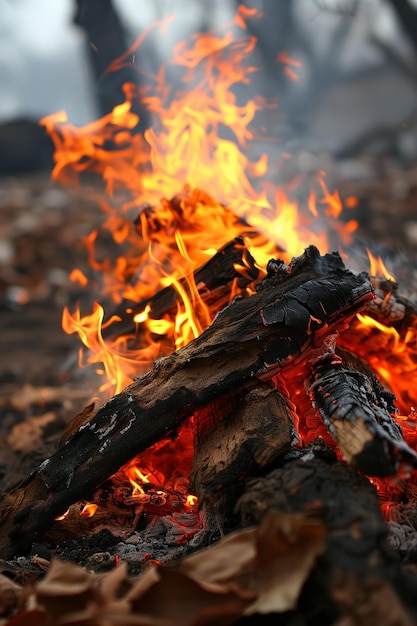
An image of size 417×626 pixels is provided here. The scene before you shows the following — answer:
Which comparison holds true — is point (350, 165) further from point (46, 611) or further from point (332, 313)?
point (46, 611)

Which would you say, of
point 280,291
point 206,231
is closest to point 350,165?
point 206,231

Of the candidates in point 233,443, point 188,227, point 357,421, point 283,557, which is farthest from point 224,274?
point 283,557

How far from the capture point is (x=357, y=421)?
2.06 m

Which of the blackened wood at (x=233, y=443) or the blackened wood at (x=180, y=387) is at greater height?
the blackened wood at (x=180, y=387)

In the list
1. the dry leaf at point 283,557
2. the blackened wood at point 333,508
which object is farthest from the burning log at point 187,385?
the dry leaf at point 283,557

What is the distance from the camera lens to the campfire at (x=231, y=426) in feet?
5.16

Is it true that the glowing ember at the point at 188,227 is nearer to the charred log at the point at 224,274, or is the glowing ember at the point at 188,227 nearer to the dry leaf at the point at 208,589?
the charred log at the point at 224,274

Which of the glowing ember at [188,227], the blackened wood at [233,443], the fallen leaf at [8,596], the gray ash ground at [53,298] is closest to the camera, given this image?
the fallen leaf at [8,596]

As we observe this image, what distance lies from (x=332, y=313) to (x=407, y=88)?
15998 mm

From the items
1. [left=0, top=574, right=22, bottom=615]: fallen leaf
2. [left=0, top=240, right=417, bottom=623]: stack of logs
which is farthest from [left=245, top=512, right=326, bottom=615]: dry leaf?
[left=0, top=574, right=22, bottom=615]: fallen leaf

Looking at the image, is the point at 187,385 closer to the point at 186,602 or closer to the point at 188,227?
the point at 186,602

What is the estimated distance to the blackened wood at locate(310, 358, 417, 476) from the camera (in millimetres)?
1911

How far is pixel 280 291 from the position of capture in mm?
2732

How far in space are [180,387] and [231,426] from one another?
1.01ft
